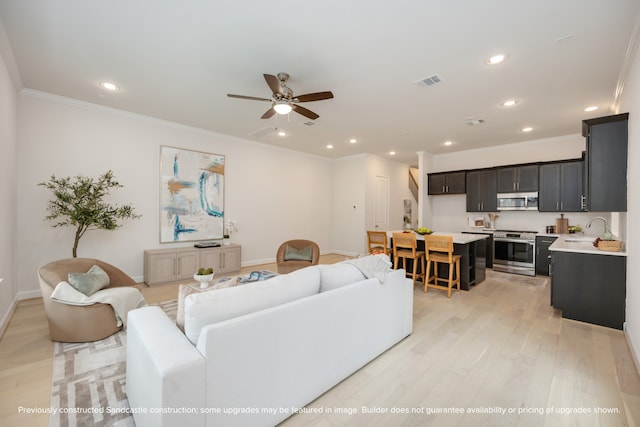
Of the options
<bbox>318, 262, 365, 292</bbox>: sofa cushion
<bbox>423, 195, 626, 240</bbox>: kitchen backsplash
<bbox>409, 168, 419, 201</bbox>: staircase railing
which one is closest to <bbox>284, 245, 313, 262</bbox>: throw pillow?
<bbox>318, 262, 365, 292</bbox>: sofa cushion

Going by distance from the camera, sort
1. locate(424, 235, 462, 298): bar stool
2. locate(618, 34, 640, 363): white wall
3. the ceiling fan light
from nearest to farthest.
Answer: locate(618, 34, 640, 363): white wall → the ceiling fan light → locate(424, 235, 462, 298): bar stool

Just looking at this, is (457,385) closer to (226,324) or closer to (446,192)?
(226,324)

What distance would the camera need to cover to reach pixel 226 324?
1.46 meters

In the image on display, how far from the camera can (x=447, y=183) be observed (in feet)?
24.0

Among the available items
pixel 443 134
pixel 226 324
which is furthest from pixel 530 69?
pixel 226 324

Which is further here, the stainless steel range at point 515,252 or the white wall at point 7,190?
the stainless steel range at point 515,252

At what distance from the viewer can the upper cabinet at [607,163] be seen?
3.03 meters

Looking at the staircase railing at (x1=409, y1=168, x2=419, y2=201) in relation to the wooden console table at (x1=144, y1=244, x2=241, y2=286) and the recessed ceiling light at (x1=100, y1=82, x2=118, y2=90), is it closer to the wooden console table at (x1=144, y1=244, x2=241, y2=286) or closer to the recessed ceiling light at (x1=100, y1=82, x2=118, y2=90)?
the wooden console table at (x1=144, y1=244, x2=241, y2=286)

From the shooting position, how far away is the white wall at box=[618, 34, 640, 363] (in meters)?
2.51

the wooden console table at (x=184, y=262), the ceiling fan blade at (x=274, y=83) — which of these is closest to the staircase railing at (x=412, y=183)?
the wooden console table at (x=184, y=262)

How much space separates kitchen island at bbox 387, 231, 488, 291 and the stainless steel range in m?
1.10

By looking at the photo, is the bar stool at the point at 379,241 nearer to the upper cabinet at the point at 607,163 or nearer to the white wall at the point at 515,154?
the upper cabinet at the point at 607,163

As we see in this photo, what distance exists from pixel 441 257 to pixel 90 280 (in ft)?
15.7

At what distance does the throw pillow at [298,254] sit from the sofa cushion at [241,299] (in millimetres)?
2848
